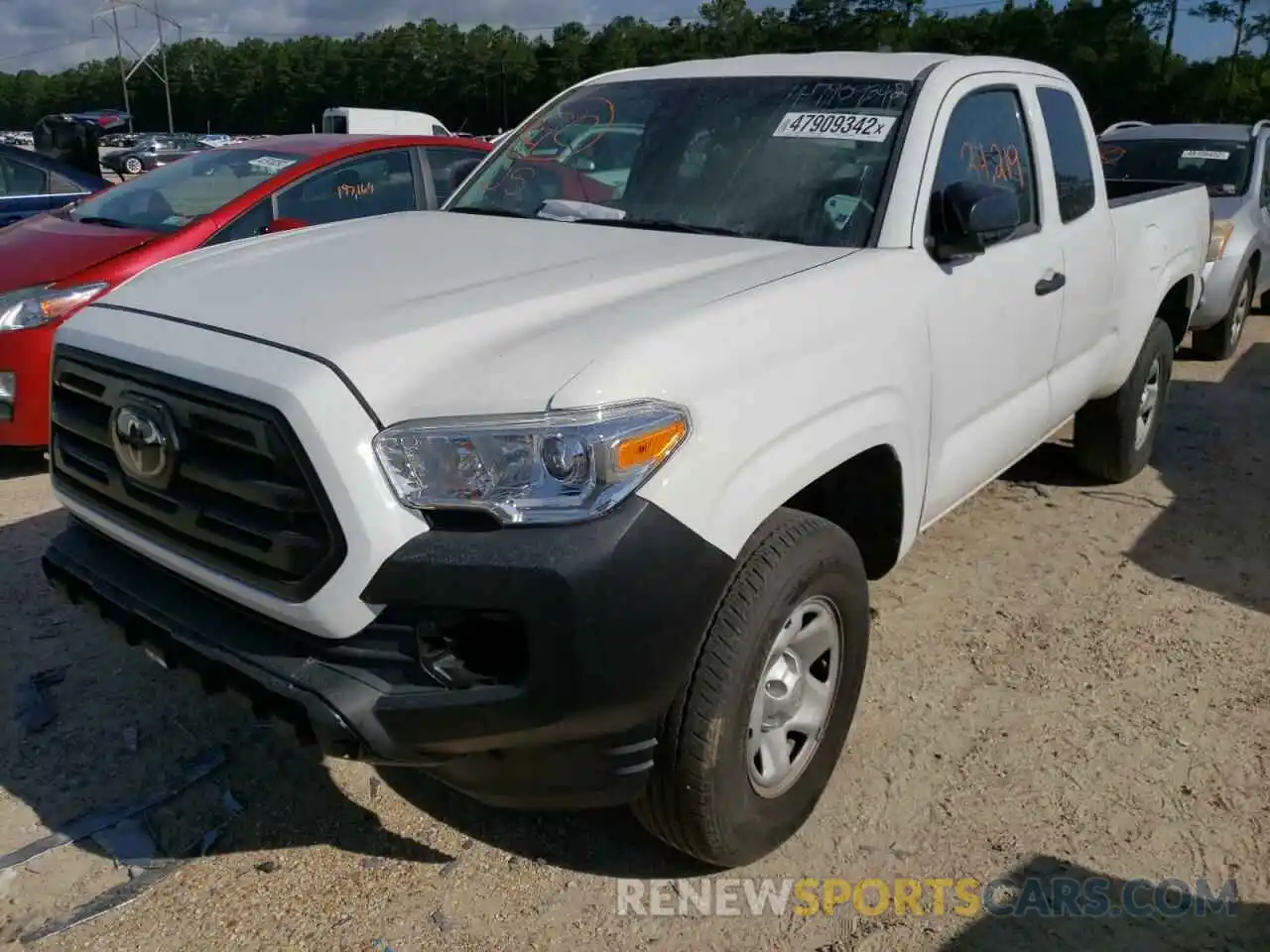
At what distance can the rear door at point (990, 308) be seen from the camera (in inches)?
127

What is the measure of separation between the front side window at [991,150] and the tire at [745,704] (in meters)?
1.25

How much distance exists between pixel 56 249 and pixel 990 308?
4.60 m

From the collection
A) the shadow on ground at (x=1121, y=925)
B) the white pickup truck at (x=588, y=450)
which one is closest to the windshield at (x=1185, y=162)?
the white pickup truck at (x=588, y=450)

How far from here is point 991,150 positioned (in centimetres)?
372

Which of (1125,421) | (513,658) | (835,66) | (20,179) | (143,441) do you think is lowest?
(1125,421)

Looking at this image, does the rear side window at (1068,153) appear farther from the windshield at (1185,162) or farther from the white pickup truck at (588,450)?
the windshield at (1185,162)

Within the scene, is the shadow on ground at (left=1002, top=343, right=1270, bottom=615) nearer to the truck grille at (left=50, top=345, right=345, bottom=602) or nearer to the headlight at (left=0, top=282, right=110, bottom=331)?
the truck grille at (left=50, top=345, right=345, bottom=602)

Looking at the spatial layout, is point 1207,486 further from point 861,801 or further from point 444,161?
point 444,161

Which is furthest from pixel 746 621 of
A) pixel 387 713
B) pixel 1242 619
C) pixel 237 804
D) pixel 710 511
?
pixel 1242 619

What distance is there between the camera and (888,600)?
4223 millimetres

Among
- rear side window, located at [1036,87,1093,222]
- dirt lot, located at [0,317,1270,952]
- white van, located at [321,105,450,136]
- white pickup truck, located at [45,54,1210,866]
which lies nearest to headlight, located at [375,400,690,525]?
white pickup truck, located at [45,54,1210,866]

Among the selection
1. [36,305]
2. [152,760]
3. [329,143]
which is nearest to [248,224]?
[329,143]

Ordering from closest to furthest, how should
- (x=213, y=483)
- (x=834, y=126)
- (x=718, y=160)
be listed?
(x=213, y=483) < (x=834, y=126) < (x=718, y=160)

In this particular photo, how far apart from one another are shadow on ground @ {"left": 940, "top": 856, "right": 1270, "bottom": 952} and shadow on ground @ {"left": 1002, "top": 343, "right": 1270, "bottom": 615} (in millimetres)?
1875
